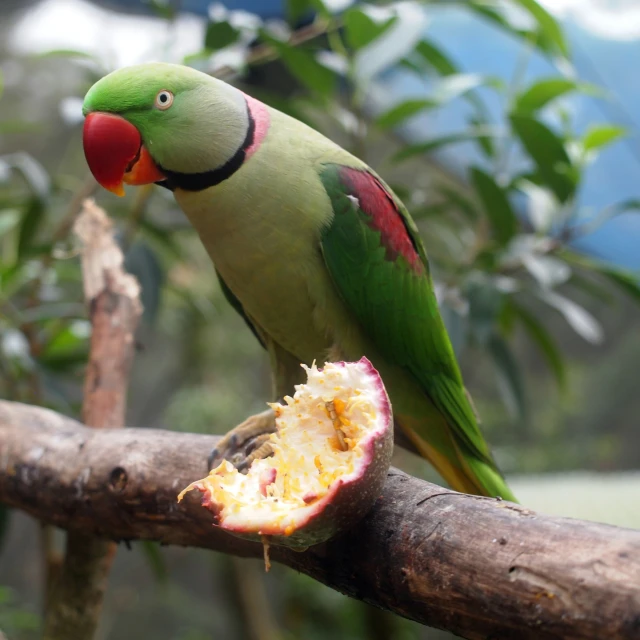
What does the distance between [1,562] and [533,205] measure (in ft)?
14.6

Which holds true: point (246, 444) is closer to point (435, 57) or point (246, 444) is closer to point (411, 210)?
point (411, 210)

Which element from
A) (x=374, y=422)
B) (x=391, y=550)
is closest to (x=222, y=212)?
(x=374, y=422)

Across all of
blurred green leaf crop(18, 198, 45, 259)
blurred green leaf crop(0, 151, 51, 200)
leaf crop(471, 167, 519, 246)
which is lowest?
blurred green leaf crop(18, 198, 45, 259)

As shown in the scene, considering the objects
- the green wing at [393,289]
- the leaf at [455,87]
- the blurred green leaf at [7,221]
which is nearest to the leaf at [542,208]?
the leaf at [455,87]

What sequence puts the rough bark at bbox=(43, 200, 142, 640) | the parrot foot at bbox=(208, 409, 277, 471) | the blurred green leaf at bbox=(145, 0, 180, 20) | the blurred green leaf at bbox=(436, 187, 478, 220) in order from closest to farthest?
the parrot foot at bbox=(208, 409, 277, 471) < the rough bark at bbox=(43, 200, 142, 640) < the blurred green leaf at bbox=(145, 0, 180, 20) < the blurred green leaf at bbox=(436, 187, 478, 220)

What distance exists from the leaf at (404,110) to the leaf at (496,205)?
25cm

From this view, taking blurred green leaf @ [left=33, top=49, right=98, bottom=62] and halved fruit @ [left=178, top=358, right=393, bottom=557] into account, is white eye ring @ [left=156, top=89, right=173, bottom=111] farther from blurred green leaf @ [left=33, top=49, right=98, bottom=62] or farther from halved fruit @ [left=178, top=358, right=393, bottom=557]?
blurred green leaf @ [left=33, top=49, right=98, bottom=62]

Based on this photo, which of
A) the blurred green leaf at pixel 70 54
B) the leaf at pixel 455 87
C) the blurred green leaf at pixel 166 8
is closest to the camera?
the leaf at pixel 455 87

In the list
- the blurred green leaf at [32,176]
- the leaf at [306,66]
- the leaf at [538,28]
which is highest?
the leaf at [538,28]

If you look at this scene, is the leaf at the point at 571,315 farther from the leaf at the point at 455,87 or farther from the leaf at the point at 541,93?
the leaf at the point at 455,87

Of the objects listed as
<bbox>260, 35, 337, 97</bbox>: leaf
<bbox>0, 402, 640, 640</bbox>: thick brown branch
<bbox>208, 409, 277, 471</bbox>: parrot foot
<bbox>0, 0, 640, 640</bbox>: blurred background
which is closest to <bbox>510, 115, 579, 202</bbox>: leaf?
<bbox>0, 0, 640, 640</bbox>: blurred background

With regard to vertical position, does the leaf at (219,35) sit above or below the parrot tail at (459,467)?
above

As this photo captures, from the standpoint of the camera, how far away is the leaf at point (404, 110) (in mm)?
2035

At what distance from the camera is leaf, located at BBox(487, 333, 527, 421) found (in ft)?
6.98
